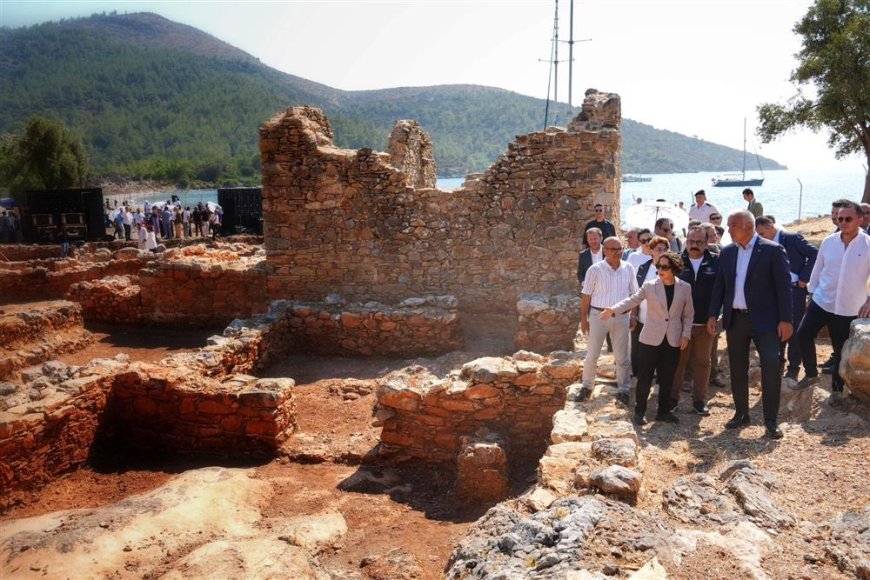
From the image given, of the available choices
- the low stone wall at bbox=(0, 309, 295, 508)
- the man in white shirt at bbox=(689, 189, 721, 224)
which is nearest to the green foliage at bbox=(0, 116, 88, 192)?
the low stone wall at bbox=(0, 309, 295, 508)

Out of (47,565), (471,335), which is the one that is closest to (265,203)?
(471,335)

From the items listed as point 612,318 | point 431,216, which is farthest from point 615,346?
point 431,216

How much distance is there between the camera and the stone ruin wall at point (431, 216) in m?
11.2

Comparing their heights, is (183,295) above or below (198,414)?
above

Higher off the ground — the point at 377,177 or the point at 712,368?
the point at 377,177

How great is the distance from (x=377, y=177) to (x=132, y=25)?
14440cm

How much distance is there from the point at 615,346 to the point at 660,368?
54 centimetres

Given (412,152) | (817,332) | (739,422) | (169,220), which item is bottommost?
(739,422)

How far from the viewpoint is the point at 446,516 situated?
579 centimetres

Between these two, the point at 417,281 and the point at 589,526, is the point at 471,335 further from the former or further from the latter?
the point at 589,526

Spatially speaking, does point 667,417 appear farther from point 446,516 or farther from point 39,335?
point 39,335

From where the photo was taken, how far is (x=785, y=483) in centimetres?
421

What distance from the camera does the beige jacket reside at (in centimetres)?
566

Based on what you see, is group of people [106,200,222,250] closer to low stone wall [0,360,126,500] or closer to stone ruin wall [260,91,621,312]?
stone ruin wall [260,91,621,312]
